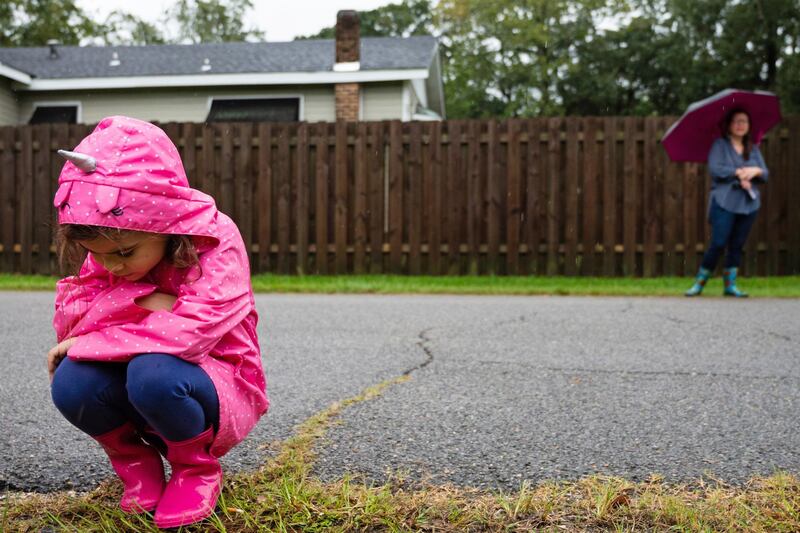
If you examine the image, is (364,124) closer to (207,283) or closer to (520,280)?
(520,280)

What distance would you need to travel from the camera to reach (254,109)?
53.3 ft

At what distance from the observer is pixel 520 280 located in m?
9.24

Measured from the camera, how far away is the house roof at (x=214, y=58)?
53.0 ft

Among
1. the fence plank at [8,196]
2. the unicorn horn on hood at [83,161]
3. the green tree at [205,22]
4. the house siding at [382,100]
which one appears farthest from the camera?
the green tree at [205,22]

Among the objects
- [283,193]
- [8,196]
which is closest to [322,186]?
Result: [283,193]

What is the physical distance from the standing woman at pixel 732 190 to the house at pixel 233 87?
8526 millimetres

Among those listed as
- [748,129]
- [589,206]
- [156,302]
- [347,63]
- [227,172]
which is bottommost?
[156,302]

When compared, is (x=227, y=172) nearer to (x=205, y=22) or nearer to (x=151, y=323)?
(x=151, y=323)

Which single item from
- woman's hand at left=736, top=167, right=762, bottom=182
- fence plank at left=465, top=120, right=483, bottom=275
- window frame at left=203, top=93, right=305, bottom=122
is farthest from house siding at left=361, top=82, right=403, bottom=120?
woman's hand at left=736, top=167, right=762, bottom=182

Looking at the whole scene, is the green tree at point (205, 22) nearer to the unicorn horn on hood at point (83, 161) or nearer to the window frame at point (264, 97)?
the window frame at point (264, 97)

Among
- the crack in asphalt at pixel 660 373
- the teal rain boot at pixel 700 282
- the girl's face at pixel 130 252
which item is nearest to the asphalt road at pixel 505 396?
the crack in asphalt at pixel 660 373

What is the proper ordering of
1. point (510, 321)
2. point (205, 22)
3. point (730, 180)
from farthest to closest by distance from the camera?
point (205, 22)
point (730, 180)
point (510, 321)

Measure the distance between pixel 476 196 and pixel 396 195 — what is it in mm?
971

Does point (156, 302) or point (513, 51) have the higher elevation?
point (513, 51)
